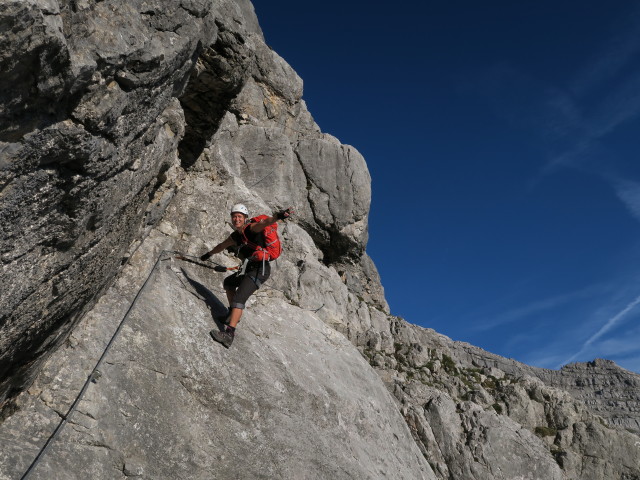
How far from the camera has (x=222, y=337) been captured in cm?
1178

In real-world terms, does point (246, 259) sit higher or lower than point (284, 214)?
higher

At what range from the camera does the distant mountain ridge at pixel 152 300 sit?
652cm

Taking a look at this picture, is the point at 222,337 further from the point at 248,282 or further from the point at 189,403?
the point at 189,403

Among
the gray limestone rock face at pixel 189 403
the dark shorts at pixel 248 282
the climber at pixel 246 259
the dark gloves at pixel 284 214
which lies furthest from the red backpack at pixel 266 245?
the dark gloves at pixel 284 214

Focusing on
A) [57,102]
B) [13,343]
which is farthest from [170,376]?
[57,102]

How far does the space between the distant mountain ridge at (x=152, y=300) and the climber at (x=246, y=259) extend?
64cm

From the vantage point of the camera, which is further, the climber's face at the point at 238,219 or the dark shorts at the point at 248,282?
the climber's face at the point at 238,219

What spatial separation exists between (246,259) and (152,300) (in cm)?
A: 244

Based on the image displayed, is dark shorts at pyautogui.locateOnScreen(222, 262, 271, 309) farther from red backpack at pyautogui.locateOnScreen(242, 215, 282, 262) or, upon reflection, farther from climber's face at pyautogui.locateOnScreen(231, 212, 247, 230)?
climber's face at pyautogui.locateOnScreen(231, 212, 247, 230)

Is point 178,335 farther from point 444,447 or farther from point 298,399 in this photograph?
point 444,447

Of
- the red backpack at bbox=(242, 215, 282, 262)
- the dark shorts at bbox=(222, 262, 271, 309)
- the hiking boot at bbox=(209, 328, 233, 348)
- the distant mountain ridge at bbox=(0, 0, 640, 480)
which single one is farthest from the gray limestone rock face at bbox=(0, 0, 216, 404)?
the red backpack at bbox=(242, 215, 282, 262)

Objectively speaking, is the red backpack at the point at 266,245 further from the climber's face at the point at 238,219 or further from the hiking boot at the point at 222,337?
the hiking boot at the point at 222,337

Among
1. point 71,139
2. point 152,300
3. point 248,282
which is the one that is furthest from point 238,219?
point 71,139

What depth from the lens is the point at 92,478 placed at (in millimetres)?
8344
